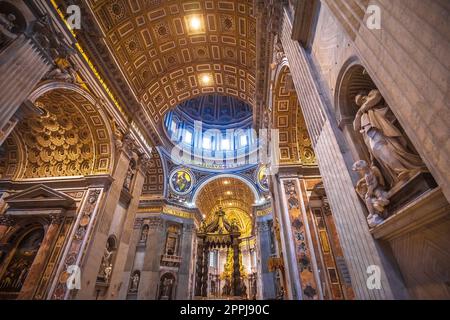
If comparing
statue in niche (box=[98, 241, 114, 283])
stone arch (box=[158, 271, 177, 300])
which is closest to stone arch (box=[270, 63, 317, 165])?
statue in niche (box=[98, 241, 114, 283])

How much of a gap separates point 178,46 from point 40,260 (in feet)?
34.8

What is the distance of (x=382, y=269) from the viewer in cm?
210

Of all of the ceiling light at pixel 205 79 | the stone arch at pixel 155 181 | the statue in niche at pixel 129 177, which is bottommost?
the statue in niche at pixel 129 177

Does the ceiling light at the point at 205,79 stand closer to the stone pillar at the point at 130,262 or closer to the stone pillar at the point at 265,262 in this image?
the stone pillar at the point at 130,262

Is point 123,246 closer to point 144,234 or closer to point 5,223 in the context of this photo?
point 5,223

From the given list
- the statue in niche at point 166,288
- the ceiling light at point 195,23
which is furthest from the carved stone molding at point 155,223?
the ceiling light at point 195,23

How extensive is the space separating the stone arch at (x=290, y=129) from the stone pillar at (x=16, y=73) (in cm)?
691

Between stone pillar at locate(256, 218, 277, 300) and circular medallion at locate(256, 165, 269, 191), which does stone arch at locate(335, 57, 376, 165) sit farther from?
circular medallion at locate(256, 165, 269, 191)

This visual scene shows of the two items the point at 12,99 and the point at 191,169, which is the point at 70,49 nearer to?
the point at 12,99

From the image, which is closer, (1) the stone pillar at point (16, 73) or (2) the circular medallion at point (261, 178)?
(1) the stone pillar at point (16, 73)

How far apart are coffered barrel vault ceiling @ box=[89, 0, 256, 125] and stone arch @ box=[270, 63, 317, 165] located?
3.92 metres

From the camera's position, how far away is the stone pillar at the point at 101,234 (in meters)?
6.66

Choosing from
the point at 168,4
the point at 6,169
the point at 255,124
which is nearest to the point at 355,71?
the point at 255,124

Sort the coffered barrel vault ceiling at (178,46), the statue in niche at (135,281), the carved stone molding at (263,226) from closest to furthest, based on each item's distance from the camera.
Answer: the coffered barrel vault ceiling at (178,46) → the statue in niche at (135,281) → the carved stone molding at (263,226)
